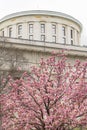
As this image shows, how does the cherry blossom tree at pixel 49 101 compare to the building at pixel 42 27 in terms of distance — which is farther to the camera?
the building at pixel 42 27

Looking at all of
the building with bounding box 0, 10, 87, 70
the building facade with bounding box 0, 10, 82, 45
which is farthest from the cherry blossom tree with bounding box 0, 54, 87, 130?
the building facade with bounding box 0, 10, 82, 45

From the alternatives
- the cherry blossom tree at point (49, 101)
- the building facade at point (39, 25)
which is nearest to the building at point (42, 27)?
the building facade at point (39, 25)

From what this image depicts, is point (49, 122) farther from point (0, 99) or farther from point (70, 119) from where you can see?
point (0, 99)

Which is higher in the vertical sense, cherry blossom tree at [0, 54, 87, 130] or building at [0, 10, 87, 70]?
building at [0, 10, 87, 70]

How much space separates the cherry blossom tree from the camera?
1747 centimetres

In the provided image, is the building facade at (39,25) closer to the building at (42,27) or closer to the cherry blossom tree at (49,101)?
the building at (42,27)

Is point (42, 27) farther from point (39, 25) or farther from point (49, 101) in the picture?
point (49, 101)

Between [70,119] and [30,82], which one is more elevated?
[30,82]

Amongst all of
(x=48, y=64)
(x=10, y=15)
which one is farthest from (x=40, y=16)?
(x=48, y=64)

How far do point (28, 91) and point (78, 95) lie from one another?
218 cm

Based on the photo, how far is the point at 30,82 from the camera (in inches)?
726

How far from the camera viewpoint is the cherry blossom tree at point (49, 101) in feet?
57.3

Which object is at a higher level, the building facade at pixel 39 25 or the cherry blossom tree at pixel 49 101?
the building facade at pixel 39 25

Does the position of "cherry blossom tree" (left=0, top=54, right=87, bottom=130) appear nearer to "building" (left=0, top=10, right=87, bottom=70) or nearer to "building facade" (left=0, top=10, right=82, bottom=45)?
"building" (left=0, top=10, right=87, bottom=70)
